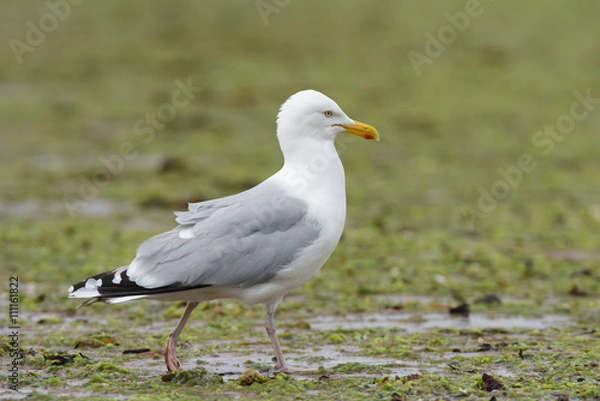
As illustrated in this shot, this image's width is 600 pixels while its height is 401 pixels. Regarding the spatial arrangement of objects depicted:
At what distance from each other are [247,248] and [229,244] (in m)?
0.11

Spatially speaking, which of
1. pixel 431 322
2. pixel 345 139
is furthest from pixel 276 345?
pixel 345 139

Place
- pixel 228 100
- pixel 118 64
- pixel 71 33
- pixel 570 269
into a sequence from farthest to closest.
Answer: pixel 71 33
pixel 118 64
pixel 228 100
pixel 570 269

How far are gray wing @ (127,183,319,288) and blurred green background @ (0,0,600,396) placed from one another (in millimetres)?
2091

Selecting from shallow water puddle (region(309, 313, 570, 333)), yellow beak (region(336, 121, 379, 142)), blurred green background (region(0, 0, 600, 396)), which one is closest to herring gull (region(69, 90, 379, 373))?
yellow beak (region(336, 121, 379, 142))

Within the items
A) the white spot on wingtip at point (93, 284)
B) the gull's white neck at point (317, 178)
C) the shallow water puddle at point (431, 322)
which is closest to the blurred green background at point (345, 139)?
the shallow water puddle at point (431, 322)

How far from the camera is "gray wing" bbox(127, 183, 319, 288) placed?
20.7 feet

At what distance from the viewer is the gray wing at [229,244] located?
6.32 m

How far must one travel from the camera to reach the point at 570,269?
10.0 m

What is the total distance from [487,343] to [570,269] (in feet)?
9.92

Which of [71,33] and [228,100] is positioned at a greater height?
[71,33]

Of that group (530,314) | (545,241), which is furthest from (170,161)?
(530,314)

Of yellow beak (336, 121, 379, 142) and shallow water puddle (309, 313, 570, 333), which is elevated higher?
yellow beak (336, 121, 379, 142)

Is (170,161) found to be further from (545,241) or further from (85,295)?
(85,295)

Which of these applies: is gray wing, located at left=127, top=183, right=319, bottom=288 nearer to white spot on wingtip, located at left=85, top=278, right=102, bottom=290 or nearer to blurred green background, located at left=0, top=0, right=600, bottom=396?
white spot on wingtip, located at left=85, top=278, right=102, bottom=290
